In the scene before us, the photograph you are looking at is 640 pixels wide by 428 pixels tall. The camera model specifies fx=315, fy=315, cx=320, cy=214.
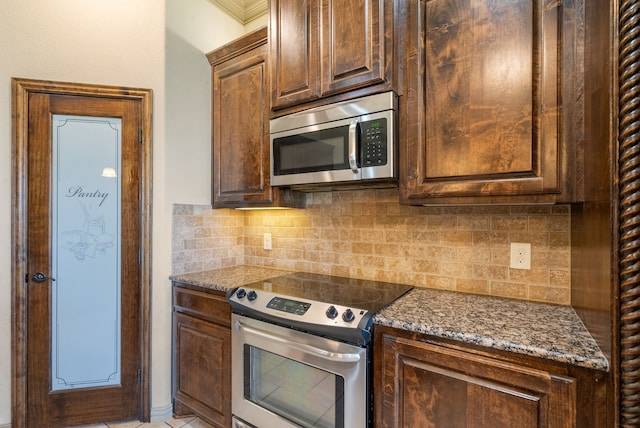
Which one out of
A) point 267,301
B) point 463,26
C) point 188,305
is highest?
point 463,26

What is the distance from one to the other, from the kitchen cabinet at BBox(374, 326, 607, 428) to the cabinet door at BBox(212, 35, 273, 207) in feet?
3.90

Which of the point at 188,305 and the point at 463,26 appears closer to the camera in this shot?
the point at 463,26

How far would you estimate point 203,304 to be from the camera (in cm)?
195

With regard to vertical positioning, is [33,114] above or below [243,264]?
above

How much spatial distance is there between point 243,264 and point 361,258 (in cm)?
108

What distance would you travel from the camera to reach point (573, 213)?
1343 millimetres

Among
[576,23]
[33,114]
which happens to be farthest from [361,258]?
[33,114]

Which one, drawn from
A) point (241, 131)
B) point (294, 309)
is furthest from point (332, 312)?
point (241, 131)

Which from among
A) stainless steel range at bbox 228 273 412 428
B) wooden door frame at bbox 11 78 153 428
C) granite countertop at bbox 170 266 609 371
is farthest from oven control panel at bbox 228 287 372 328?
wooden door frame at bbox 11 78 153 428

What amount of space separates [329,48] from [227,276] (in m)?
1.53

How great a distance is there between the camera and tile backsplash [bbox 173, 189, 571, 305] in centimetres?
146

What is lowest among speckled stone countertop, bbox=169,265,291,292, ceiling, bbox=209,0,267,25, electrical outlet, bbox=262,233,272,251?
speckled stone countertop, bbox=169,265,291,292

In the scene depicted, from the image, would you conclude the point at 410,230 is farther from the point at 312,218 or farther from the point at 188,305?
the point at 188,305

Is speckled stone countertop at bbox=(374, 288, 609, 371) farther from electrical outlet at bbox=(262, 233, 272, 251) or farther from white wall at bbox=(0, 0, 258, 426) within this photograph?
white wall at bbox=(0, 0, 258, 426)
